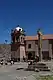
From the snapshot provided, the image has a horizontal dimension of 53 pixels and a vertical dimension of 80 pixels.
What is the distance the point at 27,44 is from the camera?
97750mm

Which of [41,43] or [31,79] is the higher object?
[41,43]

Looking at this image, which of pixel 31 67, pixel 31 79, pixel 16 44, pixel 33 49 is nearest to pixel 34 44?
pixel 33 49

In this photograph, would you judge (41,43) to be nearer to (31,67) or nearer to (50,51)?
(50,51)

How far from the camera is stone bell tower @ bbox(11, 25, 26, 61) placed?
92.9 meters

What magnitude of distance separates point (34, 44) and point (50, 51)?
672 cm

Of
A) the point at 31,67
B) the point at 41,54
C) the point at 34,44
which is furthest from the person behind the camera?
the point at 34,44

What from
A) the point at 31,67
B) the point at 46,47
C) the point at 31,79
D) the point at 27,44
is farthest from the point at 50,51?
the point at 31,79

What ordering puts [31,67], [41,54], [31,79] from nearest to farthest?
[31,79]
[31,67]
[41,54]

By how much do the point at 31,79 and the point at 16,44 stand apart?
67.8 m

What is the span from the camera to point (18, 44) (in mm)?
92812

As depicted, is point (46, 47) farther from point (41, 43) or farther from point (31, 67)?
point (31, 67)

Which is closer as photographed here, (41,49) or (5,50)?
(41,49)

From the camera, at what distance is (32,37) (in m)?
102

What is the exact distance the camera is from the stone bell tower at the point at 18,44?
9294 cm
